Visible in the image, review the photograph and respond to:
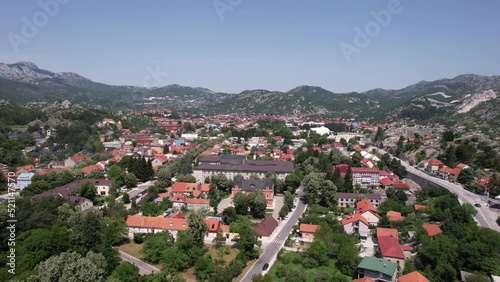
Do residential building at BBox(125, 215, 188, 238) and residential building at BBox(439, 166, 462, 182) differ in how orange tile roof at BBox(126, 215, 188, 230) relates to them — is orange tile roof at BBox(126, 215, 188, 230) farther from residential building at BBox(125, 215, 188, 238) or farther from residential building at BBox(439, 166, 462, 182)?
residential building at BBox(439, 166, 462, 182)

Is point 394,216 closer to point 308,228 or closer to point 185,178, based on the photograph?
point 308,228

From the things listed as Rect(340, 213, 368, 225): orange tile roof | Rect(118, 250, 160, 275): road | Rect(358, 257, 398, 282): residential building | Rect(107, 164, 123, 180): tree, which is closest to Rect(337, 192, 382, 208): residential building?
Rect(340, 213, 368, 225): orange tile roof

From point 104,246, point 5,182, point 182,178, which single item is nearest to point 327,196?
point 182,178

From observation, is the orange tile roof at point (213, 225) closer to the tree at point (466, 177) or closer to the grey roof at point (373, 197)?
the grey roof at point (373, 197)

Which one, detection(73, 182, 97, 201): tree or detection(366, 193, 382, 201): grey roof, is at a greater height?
detection(73, 182, 97, 201): tree

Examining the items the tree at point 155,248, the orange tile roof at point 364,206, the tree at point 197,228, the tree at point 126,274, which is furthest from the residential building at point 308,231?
the tree at point 126,274

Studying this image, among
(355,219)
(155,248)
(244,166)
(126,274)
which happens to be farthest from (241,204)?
(126,274)
